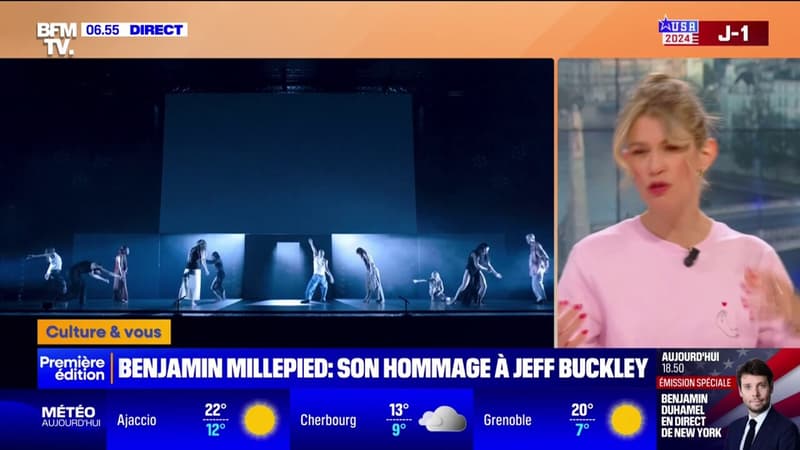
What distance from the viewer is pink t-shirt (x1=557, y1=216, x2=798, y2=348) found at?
15.1 feet

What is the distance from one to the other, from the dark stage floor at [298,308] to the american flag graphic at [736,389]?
860 mm

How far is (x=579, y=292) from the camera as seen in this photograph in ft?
15.2

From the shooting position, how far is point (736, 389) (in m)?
4.65

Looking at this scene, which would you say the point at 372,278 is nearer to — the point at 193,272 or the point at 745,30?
the point at 193,272

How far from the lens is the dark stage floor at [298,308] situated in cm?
457

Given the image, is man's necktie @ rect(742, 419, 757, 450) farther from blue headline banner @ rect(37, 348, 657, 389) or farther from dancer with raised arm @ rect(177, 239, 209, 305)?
dancer with raised arm @ rect(177, 239, 209, 305)

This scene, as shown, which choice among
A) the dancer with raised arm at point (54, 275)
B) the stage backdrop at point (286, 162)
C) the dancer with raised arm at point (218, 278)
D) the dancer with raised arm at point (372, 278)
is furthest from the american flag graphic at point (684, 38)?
the dancer with raised arm at point (54, 275)

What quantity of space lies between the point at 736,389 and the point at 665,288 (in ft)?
2.03

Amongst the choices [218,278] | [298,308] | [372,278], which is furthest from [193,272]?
[372,278]

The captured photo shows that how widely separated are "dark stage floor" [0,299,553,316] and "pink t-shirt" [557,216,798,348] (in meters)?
0.28

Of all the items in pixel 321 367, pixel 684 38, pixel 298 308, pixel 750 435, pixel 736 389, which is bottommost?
pixel 750 435

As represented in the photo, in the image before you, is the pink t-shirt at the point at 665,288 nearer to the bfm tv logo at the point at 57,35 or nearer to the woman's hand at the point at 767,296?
the woman's hand at the point at 767,296

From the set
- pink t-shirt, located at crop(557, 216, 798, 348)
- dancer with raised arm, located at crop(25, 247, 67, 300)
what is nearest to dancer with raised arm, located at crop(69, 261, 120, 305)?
dancer with raised arm, located at crop(25, 247, 67, 300)

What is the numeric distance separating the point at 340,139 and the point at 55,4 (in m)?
1.54
